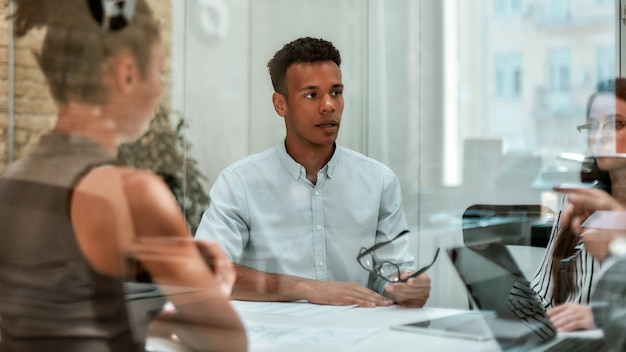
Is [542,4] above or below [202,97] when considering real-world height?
above

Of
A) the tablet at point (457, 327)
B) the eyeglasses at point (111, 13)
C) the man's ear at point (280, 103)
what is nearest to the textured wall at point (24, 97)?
the eyeglasses at point (111, 13)

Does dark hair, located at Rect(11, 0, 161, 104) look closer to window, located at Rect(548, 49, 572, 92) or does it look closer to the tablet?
the tablet

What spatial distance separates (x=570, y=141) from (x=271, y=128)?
80 cm

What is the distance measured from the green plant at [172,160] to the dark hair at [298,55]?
28 centimetres

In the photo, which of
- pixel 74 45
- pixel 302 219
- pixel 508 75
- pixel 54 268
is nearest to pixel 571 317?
pixel 508 75

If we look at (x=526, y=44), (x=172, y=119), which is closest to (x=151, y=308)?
(x=172, y=119)

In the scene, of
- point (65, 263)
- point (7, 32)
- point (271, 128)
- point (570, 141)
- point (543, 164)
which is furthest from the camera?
point (271, 128)

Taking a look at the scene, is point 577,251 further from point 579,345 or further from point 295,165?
point 295,165

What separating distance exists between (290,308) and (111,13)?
28.7 inches

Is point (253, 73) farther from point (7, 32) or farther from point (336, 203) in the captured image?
point (7, 32)

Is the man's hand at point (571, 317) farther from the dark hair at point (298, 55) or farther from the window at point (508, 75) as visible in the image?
the dark hair at point (298, 55)

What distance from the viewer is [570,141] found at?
1571 mm

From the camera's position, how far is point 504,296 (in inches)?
59.9

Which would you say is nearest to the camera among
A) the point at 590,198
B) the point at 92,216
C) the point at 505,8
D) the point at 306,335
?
the point at 92,216
